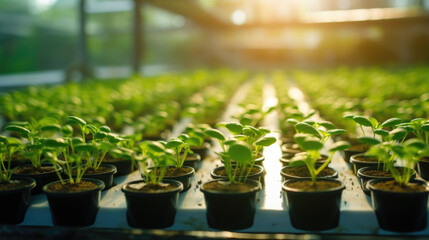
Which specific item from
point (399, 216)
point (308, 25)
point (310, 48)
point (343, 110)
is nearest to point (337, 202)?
point (399, 216)

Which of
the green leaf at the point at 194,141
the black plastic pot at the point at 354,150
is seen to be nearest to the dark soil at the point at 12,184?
the green leaf at the point at 194,141

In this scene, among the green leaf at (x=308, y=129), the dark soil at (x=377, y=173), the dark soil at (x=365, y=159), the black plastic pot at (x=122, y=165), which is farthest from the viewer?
the black plastic pot at (x=122, y=165)

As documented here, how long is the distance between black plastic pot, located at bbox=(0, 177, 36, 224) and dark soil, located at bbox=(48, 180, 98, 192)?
11 centimetres

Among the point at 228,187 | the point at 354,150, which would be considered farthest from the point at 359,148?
the point at 228,187

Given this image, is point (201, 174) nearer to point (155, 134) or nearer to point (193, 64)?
point (155, 134)

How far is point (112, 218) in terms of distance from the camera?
1879 mm

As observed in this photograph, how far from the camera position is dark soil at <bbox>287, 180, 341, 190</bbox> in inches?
68.4

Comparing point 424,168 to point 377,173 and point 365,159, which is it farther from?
point 377,173

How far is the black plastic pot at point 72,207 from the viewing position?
5.72 feet

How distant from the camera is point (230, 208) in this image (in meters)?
1.71

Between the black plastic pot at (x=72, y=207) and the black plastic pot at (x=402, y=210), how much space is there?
1.26m

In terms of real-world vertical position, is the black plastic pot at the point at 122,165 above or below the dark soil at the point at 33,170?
below

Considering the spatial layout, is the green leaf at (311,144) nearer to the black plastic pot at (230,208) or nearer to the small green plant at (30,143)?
the black plastic pot at (230,208)

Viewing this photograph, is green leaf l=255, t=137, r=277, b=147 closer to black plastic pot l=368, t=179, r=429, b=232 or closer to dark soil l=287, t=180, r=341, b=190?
dark soil l=287, t=180, r=341, b=190
